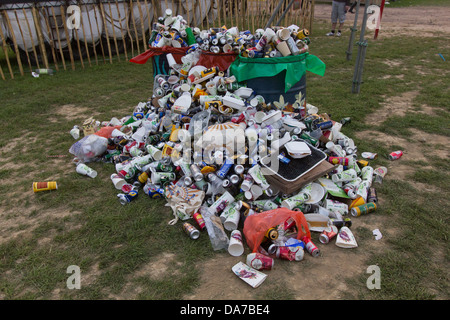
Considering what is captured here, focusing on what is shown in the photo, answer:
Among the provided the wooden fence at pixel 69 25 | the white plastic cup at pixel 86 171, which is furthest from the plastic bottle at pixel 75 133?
the wooden fence at pixel 69 25

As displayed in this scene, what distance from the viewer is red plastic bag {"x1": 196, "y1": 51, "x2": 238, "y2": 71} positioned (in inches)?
164

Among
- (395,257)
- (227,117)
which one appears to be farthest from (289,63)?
(395,257)

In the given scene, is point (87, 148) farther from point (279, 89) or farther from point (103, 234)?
point (279, 89)

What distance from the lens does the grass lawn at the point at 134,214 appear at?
2.29 meters

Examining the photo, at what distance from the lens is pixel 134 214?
300 centimetres

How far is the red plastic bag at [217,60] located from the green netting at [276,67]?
24cm

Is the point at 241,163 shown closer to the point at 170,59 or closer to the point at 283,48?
the point at 283,48

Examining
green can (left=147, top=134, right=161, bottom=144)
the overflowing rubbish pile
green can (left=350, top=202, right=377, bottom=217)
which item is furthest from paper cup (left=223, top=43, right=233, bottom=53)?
green can (left=350, top=202, right=377, bottom=217)

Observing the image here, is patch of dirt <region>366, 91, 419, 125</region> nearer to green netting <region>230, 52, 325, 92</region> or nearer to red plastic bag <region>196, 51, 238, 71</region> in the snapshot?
green netting <region>230, 52, 325, 92</region>

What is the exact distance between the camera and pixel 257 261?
236 cm

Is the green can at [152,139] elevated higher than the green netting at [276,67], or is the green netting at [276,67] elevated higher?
the green netting at [276,67]

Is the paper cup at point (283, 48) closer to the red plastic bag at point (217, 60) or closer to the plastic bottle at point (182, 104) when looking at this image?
the red plastic bag at point (217, 60)

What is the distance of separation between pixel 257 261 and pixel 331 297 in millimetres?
528

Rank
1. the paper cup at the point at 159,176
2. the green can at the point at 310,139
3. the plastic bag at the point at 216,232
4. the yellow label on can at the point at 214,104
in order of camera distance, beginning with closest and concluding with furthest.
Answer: the plastic bag at the point at 216,232 < the paper cup at the point at 159,176 < the green can at the point at 310,139 < the yellow label on can at the point at 214,104
